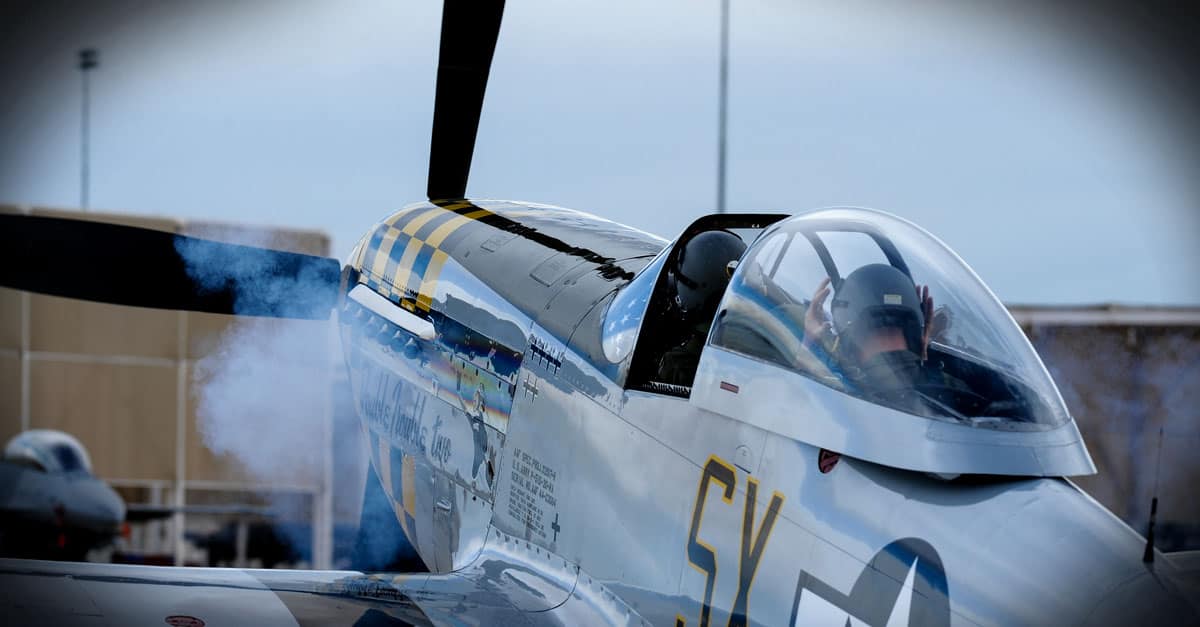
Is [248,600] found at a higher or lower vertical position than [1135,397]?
higher

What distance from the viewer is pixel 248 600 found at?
4.05m

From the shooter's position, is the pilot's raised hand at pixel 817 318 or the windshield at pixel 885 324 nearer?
the windshield at pixel 885 324

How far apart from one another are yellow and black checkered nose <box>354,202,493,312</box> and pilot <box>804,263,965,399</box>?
3.02m

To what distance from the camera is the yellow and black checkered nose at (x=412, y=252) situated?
6.30m

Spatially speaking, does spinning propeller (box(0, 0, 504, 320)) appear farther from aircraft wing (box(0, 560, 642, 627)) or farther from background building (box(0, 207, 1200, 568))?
background building (box(0, 207, 1200, 568))

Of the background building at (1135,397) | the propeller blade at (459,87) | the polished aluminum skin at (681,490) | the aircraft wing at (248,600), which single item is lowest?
the background building at (1135,397)

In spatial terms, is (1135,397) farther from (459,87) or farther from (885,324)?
(885,324)

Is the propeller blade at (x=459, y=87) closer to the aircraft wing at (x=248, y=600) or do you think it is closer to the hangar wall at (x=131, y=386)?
the aircraft wing at (x=248, y=600)

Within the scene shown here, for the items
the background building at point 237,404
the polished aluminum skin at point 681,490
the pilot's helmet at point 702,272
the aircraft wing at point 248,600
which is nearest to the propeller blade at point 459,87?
the polished aluminum skin at point 681,490

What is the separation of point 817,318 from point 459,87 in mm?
4651

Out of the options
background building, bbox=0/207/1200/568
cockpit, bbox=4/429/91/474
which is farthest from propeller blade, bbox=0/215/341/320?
cockpit, bbox=4/429/91/474

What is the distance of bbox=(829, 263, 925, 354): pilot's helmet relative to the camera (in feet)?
11.1

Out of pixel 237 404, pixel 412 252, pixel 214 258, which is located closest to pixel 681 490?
pixel 412 252

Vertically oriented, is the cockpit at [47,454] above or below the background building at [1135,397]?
below
